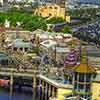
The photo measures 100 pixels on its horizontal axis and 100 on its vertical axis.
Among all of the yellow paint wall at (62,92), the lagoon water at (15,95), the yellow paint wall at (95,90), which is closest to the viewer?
the yellow paint wall at (95,90)

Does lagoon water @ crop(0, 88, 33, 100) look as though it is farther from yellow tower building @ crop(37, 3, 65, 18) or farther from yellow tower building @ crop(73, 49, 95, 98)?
yellow tower building @ crop(37, 3, 65, 18)

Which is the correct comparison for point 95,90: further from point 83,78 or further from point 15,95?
point 15,95

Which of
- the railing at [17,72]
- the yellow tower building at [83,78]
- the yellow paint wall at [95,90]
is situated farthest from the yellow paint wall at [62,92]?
the railing at [17,72]

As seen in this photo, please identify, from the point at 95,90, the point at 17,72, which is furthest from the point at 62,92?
the point at 17,72

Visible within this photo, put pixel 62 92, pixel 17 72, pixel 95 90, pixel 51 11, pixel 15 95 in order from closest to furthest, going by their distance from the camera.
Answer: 1. pixel 95 90
2. pixel 62 92
3. pixel 15 95
4. pixel 17 72
5. pixel 51 11

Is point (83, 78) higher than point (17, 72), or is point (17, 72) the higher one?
point (83, 78)

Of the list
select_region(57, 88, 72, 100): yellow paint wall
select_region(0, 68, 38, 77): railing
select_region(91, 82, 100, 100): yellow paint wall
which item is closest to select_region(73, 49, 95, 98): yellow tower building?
select_region(91, 82, 100, 100): yellow paint wall

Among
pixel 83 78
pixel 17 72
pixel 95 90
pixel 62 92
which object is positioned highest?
pixel 83 78

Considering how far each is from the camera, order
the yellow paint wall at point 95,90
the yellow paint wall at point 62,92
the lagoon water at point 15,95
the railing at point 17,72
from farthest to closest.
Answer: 1. the railing at point 17,72
2. the lagoon water at point 15,95
3. the yellow paint wall at point 62,92
4. the yellow paint wall at point 95,90

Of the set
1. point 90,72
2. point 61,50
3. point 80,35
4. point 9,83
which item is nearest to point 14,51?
point 61,50

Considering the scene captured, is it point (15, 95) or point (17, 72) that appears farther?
point (17, 72)

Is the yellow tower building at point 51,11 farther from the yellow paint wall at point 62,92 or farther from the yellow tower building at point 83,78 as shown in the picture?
the yellow tower building at point 83,78
